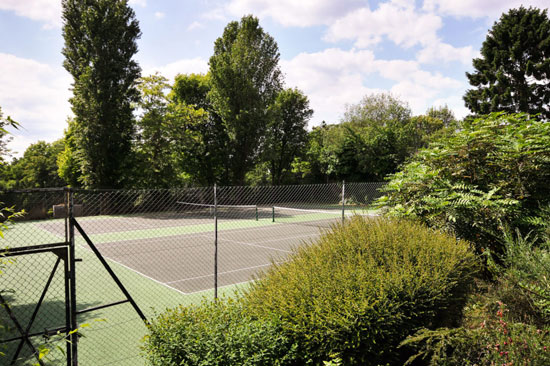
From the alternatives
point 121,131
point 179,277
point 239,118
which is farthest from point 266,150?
point 179,277

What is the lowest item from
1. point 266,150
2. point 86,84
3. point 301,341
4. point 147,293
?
point 147,293

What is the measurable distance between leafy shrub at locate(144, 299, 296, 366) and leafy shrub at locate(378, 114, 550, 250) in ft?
11.8

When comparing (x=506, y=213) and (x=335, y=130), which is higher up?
(x=335, y=130)

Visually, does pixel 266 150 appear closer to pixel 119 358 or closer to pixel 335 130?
pixel 335 130

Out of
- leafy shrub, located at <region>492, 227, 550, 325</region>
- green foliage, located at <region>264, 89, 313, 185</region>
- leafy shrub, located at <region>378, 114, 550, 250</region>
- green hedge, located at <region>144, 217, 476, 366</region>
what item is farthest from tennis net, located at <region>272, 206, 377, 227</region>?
green foliage, located at <region>264, 89, 313, 185</region>

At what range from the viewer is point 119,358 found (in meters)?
5.13

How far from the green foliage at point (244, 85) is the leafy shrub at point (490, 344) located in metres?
32.2

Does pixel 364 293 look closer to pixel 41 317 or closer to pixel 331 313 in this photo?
pixel 331 313

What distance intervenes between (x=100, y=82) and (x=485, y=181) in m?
32.7

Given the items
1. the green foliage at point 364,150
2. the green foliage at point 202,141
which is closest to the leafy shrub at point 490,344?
the green foliage at point 364,150

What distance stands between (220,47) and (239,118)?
32.1ft

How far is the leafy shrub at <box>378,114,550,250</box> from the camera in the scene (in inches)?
215

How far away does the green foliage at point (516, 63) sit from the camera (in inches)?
1201

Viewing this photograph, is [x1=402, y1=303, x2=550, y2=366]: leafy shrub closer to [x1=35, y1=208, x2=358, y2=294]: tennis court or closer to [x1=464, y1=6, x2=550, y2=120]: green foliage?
[x1=35, y1=208, x2=358, y2=294]: tennis court
